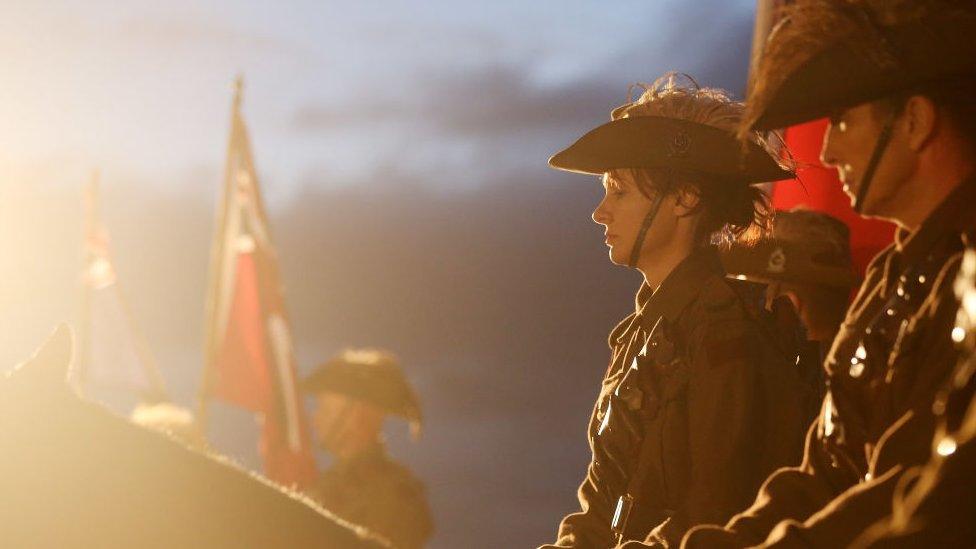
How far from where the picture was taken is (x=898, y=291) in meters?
1.87

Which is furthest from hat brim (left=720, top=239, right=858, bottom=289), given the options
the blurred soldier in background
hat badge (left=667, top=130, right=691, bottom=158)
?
hat badge (left=667, top=130, right=691, bottom=158)

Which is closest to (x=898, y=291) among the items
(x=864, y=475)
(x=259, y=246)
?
(x=864, y=475)

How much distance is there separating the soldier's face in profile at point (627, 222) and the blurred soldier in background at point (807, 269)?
28.5 inches

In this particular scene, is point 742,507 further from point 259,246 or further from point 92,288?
point 92,288

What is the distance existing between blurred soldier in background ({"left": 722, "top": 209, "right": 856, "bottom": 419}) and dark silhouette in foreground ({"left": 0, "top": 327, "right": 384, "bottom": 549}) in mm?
2056

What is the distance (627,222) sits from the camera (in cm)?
302

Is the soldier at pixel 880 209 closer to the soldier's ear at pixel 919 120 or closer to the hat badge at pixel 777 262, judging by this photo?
the soldier's ear at pixel 919 120

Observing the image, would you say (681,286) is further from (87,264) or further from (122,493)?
Answer: (87,264)

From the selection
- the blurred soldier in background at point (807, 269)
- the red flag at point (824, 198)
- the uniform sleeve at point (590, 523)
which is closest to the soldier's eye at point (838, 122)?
the uniform sleeve at point (590, 523)

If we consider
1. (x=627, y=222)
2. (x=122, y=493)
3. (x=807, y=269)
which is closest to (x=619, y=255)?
(x=627, y=222)

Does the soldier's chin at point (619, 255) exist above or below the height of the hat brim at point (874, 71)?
below

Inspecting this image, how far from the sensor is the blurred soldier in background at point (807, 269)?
12.9ft

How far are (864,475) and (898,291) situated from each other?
0.31 metres

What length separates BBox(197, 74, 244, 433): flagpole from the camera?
1005 cm
